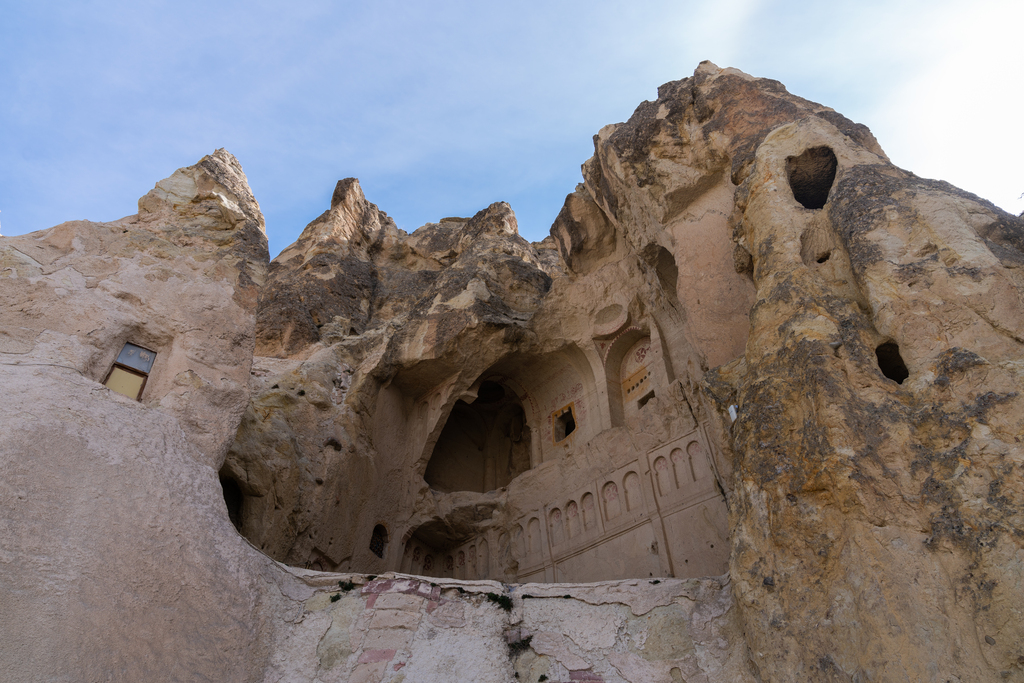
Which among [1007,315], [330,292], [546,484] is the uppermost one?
[330,292]

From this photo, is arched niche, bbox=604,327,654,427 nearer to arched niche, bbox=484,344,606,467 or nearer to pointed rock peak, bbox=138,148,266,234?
arched niche, bbox=484,344,606,467

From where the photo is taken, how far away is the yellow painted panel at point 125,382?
24.5ft

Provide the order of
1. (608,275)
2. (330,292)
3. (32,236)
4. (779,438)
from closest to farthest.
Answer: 1. (779,438)
2. (32,236)
3. (608,275)
4. (330,292)

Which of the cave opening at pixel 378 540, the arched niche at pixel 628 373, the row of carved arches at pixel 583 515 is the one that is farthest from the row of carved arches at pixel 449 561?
the arched niche at pixel 628 373

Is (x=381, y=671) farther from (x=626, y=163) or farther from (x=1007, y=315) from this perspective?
(x=626, y=163)

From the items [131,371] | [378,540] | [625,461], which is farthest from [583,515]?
[131,371]

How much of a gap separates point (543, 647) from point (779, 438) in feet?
9.79

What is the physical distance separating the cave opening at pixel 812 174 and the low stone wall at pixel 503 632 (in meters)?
5.15

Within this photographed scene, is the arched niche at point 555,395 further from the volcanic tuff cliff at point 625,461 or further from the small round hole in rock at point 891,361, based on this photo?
the small round hole in rock at point 891,361

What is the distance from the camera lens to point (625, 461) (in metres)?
10.9

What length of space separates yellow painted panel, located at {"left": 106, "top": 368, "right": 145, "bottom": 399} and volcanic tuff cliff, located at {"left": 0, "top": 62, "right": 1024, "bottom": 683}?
9cm

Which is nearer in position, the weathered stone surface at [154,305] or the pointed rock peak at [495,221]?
the weathered stone surface at [154,305]

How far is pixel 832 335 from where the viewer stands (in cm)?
667

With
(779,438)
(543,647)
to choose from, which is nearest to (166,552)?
(543,647)
